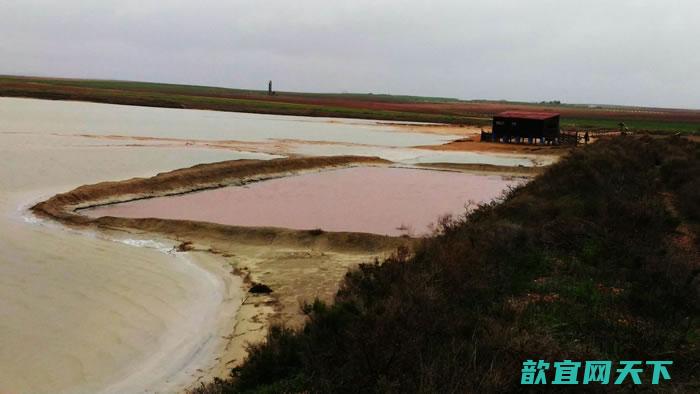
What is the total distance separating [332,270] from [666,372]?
6504 millimetres

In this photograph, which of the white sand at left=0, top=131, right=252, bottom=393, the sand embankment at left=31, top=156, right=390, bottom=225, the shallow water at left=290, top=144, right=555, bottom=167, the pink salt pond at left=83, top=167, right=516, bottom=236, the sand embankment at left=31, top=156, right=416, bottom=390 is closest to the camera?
the white sand at left=0, top=131, right=252, bottom=393

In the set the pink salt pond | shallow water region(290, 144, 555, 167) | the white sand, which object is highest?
shallow water region(290, 144, 555, 167)

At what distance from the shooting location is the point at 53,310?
810 centimetres

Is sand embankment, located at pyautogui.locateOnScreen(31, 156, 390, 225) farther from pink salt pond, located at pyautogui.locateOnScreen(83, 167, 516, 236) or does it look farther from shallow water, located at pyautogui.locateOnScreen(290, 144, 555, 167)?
shallow water, located at pyautogui.locateOnScreen(290, 144, 555, 167)

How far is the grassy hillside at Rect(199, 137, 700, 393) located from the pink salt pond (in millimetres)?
5349

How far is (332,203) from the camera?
1823 cm

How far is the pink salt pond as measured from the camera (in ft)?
A: 49.2

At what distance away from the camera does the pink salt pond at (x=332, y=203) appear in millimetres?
14984

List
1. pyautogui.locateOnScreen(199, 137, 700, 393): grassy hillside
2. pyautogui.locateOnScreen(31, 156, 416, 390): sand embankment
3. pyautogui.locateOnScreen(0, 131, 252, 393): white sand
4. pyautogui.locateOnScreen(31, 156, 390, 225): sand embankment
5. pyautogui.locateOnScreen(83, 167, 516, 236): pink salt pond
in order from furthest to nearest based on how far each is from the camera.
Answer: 1. pyautogui.locateOnScreen(83, 167, 516, 236): pink salt pond
2. pyautogui.locateOnScreen(31, 156, 390, 225): sand embankment
3. pyautogui.locateOnScreen(31, 156, 416, 390): sand embankment
4. pyautogui.locateOnScreen(0, 131, 252, 393): white sand
5. pyautogui.locateOnScreen(199, 137, 700, 393): grassy hillside

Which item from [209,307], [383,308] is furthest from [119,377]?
[383,308]

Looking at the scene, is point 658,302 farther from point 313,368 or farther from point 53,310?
point 53,310

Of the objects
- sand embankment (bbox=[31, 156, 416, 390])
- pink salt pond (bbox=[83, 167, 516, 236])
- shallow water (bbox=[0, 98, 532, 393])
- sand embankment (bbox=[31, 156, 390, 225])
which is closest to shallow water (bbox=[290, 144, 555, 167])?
sand embankment (bbox=[31, 156, 390, 225])

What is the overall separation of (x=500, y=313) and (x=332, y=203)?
41.6 feet

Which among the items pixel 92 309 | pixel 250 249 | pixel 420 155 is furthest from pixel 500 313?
pixel 420 155
